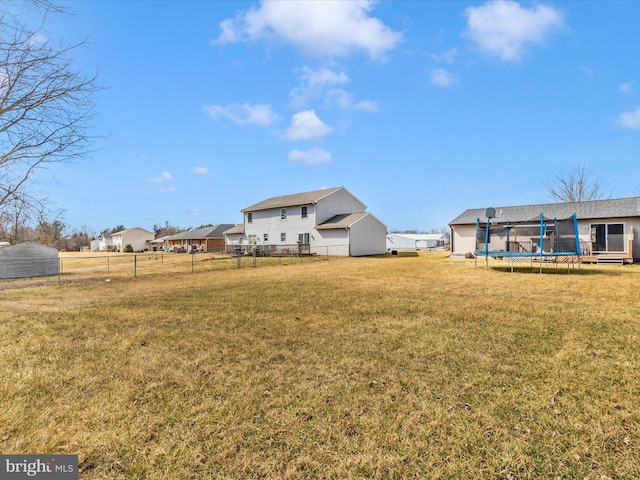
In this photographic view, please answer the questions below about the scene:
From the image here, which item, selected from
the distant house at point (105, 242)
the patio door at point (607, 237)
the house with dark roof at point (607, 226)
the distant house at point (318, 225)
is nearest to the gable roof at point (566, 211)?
the house with dark roof at point (607, 226)

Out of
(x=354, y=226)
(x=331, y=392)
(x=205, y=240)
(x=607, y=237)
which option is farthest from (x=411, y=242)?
(x=331, y=392)

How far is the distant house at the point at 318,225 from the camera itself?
1158 inches

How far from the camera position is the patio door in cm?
1931

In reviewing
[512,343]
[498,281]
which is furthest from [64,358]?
[498,281]

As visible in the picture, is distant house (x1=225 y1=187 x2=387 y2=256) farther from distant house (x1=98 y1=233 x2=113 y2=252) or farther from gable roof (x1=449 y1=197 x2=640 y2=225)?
distant house (x1=98 y1=233 x2=113 y2=252)

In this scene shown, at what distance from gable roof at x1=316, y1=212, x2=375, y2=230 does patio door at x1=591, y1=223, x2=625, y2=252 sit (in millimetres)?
16995

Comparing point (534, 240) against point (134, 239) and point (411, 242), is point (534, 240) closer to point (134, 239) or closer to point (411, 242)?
point (411, 242)

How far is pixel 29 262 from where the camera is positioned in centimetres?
1906

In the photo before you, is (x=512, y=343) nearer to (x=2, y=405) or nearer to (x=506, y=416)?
(x=506, y=416)

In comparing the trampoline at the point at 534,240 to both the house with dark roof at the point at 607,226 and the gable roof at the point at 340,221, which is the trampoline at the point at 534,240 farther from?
the gable roof at the point at 340,221

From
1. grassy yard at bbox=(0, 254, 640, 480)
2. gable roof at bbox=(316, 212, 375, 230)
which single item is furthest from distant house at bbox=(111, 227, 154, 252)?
grassy yard at bbox=(0, 254, 640, 480)

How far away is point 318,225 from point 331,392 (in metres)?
27.7

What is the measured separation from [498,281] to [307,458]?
11.7m

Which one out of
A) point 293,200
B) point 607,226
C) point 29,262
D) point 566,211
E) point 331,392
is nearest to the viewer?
point 331,392
